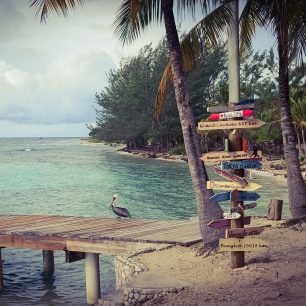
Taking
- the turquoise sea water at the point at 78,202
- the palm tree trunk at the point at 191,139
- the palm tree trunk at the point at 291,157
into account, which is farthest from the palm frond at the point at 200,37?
the turquoise sea water at the point at 78,202

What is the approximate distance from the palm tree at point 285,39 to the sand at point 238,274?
250 centimetres

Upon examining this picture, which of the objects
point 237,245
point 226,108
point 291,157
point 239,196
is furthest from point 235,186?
point 291,157

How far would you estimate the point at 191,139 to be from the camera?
431 inches

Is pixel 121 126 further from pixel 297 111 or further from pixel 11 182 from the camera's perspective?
pixel 297 111

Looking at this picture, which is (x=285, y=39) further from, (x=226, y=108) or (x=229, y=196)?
(x=229, y=196)

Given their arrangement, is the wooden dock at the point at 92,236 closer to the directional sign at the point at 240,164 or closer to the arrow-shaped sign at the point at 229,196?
the arrow-shaped sign at the point at 229,196

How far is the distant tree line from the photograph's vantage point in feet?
201

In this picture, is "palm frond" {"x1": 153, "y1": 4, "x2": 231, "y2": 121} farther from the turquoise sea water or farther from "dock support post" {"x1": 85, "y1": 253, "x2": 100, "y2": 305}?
the turquoise sea water

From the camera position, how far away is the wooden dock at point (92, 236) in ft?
38.8

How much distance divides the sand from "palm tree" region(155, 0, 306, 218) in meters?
2.50

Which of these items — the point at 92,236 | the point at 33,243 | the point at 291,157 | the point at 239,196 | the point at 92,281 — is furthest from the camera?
the point at 291,157

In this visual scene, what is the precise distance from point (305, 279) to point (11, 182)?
40.8 m

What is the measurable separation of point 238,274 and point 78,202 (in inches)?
945

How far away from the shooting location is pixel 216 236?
36.4ft
